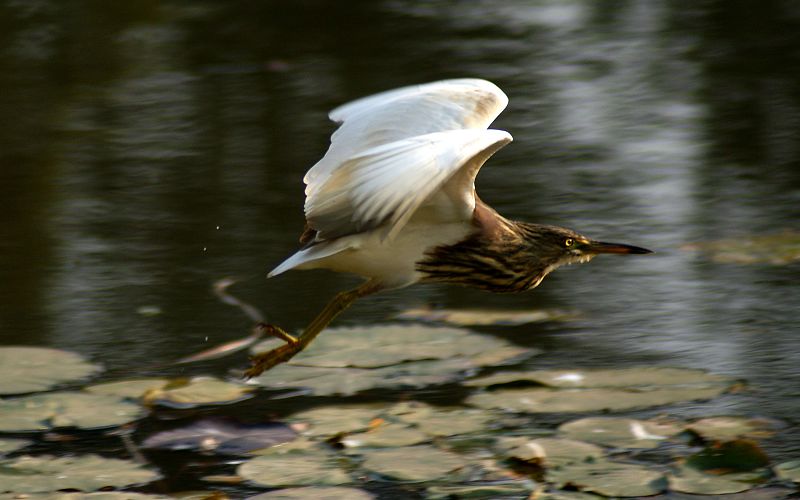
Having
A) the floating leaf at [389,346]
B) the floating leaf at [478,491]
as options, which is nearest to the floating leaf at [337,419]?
the floating leaf at [389,346]

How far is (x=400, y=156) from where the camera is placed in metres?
3.34

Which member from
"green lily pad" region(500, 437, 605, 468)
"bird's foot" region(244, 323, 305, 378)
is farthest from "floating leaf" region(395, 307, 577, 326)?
"green lily pad" region(500, 437, 605, 468)

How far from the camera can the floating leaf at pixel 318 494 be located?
350 centimetres

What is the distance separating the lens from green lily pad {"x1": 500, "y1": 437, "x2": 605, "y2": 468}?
3.67m

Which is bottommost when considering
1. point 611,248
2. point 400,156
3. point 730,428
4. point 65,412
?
point 730,428

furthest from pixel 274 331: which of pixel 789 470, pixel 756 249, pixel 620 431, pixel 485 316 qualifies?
pixel 756 249

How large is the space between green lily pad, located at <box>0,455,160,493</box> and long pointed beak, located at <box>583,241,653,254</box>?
1.48 meters

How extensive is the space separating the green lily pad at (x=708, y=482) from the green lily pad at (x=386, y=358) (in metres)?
0.98

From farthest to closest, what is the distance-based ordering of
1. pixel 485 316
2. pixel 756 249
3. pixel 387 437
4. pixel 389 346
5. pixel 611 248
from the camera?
pixel 756 249
pixel 485 316
pixel 389 346
pixel 611 248
pixel 387 437

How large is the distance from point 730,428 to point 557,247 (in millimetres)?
765

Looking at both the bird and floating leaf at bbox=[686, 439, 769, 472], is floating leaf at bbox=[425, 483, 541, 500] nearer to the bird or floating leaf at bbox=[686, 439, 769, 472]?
floating leaf at bbox=[686, 439, 769, 472]

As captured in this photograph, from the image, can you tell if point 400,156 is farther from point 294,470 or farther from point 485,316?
point 485,316

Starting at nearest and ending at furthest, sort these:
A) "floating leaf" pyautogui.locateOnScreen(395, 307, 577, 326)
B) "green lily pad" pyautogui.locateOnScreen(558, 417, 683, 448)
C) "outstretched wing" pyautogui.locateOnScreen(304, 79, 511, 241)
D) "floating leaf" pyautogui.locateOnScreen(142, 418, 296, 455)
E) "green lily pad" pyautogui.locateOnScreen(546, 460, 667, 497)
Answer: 1. "outstretched wing" pyautogui.locateOnScreen(304, 79, 511, 241)
2. "green lily pad" pyautogui.locateOnScreen(546, 460, 667, 497)
3. "green lily pad" pyautogui.locateOnScreen(558, 417, 683, 448)
4. "floating leaf" pyautogui.locateOnScreen(142, 418, 296, 455)
5. "floating leaf" pyautogui.locateOnScreen(395, 307, 577, 326)

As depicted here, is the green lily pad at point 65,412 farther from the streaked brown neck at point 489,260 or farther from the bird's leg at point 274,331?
the streaked brown neck at point 489,260
